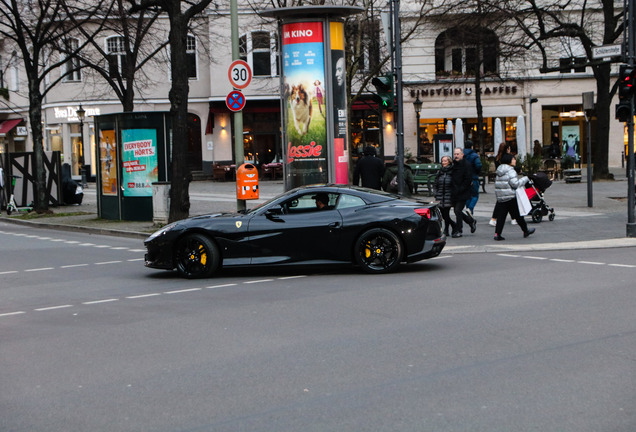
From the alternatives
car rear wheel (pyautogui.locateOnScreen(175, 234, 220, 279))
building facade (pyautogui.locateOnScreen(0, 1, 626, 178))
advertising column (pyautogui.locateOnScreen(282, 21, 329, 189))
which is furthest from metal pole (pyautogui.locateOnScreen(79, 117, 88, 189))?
car rear wheel (pyautogui.locateOnScreen(175, 234, 220, 279))

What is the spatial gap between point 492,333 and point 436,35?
39539 mm

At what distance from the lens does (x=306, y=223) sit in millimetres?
12375

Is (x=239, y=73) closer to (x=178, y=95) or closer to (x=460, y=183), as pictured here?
(x=178, y=95)

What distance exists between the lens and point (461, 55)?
44094 mm

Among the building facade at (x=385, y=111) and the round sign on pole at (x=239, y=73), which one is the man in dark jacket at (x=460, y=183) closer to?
the round sign on pole at (x=239, y=73)

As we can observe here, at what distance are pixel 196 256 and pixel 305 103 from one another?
6644 mm

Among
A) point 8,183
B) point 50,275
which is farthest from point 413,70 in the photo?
point 50,275

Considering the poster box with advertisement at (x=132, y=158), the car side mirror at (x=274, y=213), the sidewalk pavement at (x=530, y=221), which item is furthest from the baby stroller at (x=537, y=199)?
the poster box with advertisement at (x=132, y=158)

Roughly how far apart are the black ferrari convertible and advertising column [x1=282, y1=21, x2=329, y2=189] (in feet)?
19.1

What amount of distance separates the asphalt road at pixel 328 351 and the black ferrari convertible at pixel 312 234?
0.32 m

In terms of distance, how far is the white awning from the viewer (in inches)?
1801

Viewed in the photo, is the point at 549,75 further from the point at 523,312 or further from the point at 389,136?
the point at 523,312

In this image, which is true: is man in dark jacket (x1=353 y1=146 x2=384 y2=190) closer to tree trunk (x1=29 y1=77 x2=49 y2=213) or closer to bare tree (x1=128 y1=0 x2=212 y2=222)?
bare tree (x1=128 y1=0 x2=212 y2=222)

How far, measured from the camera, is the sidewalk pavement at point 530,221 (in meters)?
15.6
